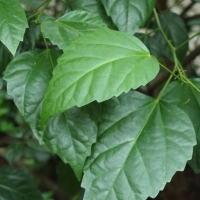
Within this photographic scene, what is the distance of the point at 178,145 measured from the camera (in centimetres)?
73

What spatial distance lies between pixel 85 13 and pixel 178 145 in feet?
1.02

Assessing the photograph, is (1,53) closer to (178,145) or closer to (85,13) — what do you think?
(85,13)

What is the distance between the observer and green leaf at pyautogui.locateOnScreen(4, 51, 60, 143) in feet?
2.45

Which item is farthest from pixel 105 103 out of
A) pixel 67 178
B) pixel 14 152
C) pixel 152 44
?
pixel 14 152

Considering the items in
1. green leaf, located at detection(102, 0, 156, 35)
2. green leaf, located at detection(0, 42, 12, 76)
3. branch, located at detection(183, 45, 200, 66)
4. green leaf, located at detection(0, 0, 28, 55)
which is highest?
green leaf, located at detection(0, 0, 28, 55)

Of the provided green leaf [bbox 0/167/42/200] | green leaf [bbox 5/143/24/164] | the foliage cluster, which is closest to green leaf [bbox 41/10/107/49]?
the foliage cluster

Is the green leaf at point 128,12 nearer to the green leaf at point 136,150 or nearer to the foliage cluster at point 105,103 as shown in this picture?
the foliage cluster at point 105,103

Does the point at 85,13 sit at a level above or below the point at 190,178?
above

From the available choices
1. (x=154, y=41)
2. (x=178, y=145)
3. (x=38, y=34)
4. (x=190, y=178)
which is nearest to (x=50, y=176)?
(x=190, y=178)

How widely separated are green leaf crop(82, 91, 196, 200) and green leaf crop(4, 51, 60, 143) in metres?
0.12

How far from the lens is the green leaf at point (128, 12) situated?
84 cm

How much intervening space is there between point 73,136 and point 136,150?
0.39 ft

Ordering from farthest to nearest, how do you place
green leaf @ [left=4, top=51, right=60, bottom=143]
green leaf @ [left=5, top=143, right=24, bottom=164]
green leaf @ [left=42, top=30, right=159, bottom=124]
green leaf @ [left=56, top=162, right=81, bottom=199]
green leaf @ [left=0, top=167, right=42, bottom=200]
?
1. green leaf @ [left=5, top=143, right=24, bottom=164]
2. green leaf @ [left=56, top=162, right=81, bottom=199]
3. green leaf @ [left=0, top=167, right=42, bottom=200]
4. green leaf @ [left=4, top=51, right=60, bottom=143]
5. green leaf @ [left=42, top=30, right=159, bottom=124]

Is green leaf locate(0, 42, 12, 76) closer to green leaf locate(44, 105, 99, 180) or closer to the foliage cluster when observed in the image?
the foliage cluster
